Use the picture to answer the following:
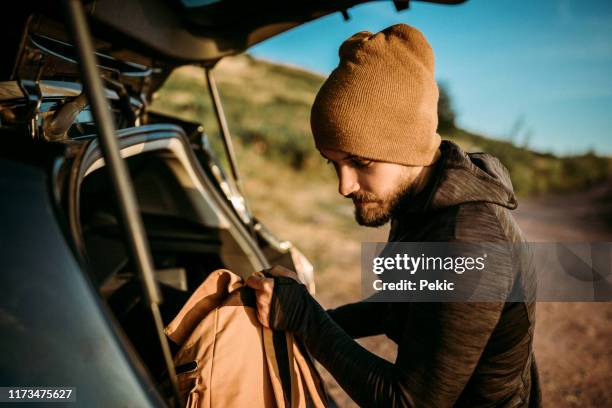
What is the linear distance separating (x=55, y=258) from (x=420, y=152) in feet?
4.14

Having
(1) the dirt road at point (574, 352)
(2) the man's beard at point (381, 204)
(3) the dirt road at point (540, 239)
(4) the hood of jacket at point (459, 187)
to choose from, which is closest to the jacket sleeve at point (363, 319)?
(2) the man's beard at point (381, 204)

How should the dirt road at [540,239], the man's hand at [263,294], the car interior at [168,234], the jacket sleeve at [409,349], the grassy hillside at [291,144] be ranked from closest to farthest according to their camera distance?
1. the jacket sleeve at [409,349]
2. the man's hand at [263,294]
3. the car interior at [168,234]
4. the dirt road at [540,239]
5. the grassy hillside at [291,144]

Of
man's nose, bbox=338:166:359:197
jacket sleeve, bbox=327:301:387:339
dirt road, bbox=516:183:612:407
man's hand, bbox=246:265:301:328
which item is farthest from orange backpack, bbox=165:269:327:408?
dirt road, bbox=516:183:612:407

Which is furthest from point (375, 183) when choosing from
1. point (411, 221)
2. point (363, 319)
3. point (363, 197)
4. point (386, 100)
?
point (363, 319)

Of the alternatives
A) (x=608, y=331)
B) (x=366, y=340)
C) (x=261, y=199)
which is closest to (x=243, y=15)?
(x=366, y=340)

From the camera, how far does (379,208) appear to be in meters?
1.74

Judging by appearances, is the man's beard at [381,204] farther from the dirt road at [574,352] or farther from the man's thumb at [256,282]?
the dirt road at [574,352]

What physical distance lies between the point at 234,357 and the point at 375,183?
816 millimetres

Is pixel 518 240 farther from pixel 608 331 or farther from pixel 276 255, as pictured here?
pixel 608 331

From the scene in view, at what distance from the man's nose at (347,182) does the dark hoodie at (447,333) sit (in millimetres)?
226

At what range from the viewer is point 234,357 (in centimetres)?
141

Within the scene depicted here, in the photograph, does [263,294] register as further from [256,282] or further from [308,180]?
[308,180]

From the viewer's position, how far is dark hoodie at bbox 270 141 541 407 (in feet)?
4.39

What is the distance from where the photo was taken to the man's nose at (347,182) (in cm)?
174
